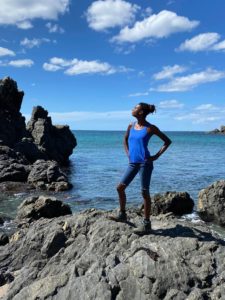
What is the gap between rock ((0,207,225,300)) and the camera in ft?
28.4

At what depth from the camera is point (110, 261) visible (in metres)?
9.32

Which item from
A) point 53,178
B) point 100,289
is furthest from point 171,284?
point 53,178

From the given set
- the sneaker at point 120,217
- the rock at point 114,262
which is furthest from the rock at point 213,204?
the sneaker at point 120,217

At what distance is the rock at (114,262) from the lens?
8.65 m

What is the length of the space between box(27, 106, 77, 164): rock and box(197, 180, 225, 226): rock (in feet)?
117

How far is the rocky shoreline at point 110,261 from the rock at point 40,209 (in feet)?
25.1

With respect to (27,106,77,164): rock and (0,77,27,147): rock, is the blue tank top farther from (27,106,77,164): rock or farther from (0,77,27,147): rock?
(27,106,77,164): rock

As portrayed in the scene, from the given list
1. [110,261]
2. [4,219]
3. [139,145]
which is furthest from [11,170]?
[110,261]

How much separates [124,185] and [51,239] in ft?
7.53

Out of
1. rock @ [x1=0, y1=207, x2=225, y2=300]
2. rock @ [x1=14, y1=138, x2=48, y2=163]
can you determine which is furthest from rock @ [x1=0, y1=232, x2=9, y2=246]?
rock @ [x1=14, y1=138, x2=48, y2=163]

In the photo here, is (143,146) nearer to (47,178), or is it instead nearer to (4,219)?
(4,219)

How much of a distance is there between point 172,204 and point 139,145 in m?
13.2

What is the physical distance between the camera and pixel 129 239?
1031 cm

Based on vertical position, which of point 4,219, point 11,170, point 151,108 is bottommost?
point 4,219
